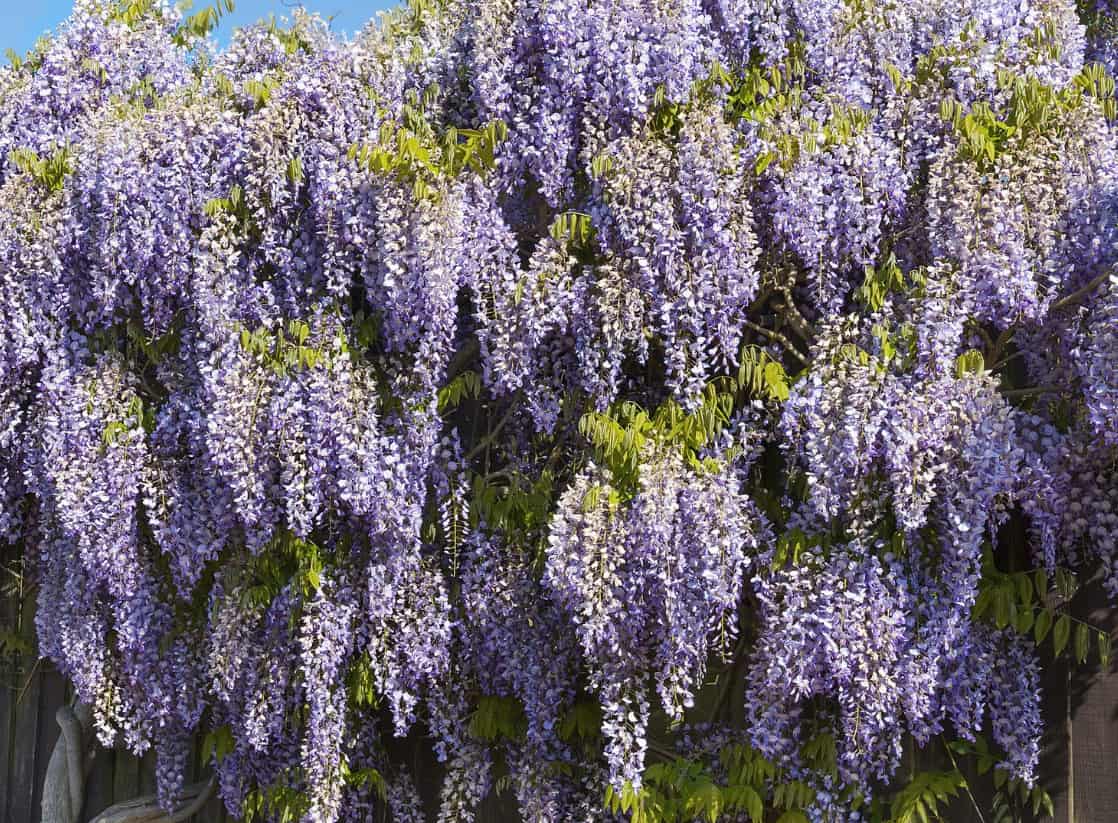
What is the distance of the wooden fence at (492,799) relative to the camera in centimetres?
421

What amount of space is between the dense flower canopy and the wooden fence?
0.14 meters

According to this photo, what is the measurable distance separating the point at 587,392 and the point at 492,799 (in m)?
1.66

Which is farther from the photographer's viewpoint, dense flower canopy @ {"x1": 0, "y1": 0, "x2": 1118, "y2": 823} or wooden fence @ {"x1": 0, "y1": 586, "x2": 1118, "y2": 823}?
A: wooden fence @ {"x1": 0, "y1": 586, "x2": 1118, "y2": 823}

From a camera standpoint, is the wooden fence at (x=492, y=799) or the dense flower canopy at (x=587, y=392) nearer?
the dense flower canopy at (x=587, y=392)

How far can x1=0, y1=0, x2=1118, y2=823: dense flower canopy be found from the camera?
4.07 metres

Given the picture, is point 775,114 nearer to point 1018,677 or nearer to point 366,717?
point 1018,677

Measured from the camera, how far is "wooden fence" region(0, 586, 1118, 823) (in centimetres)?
421

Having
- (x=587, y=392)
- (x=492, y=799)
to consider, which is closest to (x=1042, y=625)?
(x=587, y=392)

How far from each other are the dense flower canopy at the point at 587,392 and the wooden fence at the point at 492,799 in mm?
143

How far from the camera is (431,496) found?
4789mm

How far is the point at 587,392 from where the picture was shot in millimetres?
4461

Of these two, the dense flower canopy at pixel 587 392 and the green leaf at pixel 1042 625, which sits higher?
the dense flower canopy at pixel 587 392

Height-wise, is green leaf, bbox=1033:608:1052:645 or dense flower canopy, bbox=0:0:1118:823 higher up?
dense flower canopy, bbox=0:0:1118:823

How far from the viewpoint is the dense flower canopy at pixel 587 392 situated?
4074mm
